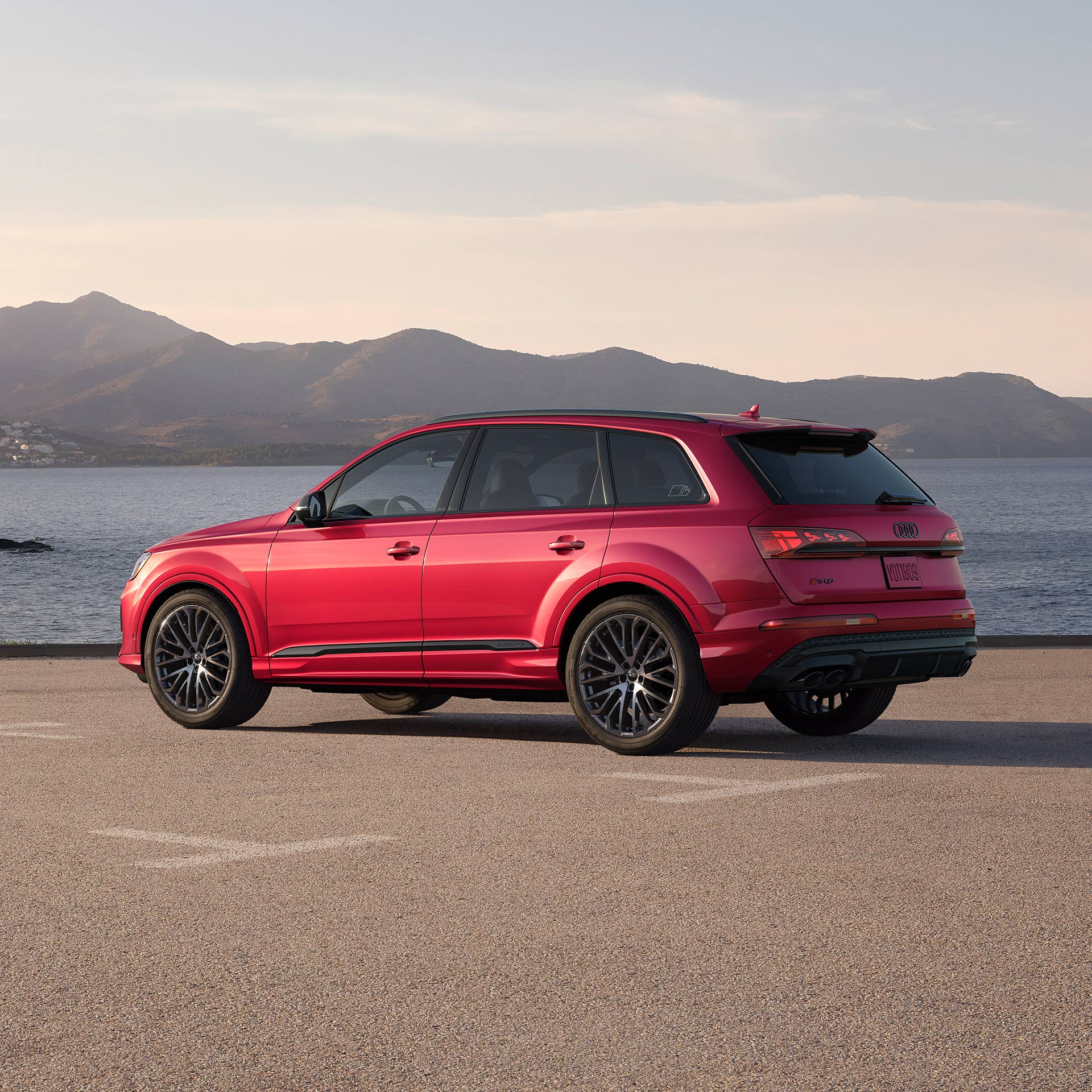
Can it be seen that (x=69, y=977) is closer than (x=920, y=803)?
Yes

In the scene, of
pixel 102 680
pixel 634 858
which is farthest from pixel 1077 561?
pixel 634 858

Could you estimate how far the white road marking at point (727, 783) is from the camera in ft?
24.8

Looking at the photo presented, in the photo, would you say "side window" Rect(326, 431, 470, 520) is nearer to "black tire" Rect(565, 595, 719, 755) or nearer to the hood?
the hood

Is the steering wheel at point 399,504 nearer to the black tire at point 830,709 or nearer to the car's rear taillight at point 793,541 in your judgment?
the car's rear taillight at point 793,541

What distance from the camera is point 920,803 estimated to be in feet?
24.2

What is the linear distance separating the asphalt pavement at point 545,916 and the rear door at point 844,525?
3.16 feet

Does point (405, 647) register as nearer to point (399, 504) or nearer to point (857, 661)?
point (399, 504)

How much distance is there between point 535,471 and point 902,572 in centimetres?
218

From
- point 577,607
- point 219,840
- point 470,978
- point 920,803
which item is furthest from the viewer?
point 577,607

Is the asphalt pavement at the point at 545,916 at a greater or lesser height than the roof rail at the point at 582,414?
lesser

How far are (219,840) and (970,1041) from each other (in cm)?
353

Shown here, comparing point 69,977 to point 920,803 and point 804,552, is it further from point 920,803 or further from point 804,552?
point 804,552

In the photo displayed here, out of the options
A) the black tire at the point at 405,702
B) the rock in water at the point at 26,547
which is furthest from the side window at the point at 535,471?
the rock in water at the point at 26,547

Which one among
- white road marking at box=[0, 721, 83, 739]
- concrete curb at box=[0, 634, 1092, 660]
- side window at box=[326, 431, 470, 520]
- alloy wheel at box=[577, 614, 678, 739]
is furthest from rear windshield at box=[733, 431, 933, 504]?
concrete curb at box=[0, 634, 1092, 660]
